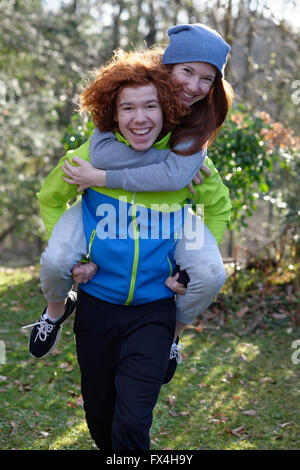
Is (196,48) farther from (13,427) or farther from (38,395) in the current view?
(38,395)

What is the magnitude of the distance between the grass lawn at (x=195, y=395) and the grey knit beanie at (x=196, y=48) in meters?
2.74

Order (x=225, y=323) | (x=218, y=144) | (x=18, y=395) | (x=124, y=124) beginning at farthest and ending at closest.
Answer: (x=225, y=323) < (x=218, y=144) < (x=18, y=395) < (x=124, y=124)

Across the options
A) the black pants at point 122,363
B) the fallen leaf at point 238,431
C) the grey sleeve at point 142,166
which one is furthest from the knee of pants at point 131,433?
the fallen leaf at point 238,431

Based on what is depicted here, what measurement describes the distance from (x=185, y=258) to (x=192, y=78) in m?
0.83

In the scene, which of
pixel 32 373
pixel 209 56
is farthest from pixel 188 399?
pixel 209 56

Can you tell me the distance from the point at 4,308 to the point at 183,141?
4901 millimetres

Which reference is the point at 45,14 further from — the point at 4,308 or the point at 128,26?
the point at 4,308

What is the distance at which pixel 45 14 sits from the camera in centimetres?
1268

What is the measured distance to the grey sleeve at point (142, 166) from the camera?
242 centimetres

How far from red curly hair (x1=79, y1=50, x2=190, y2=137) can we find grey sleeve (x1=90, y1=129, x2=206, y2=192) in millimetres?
100

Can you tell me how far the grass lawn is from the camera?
13.2 feet

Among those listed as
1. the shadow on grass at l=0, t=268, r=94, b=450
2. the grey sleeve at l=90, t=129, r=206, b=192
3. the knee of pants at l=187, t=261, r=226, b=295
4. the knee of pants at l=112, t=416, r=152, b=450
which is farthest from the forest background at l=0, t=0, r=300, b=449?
the knee of pants at l=112, t=416, r=152, b=450

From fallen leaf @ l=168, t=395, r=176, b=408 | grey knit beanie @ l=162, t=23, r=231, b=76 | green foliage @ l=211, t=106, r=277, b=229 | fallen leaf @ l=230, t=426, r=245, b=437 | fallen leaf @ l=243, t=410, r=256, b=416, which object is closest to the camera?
grey knit beanie @ l=162, t=23, r=231, b=76

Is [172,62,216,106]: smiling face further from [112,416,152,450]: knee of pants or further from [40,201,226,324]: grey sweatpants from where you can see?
[112,416,152,450]: knee of pants
